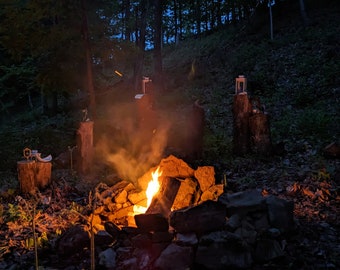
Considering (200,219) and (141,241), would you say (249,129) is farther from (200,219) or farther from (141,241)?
(141,241)

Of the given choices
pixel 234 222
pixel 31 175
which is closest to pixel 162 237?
pixel 234 222

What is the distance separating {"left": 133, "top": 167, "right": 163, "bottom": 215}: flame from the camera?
6.44m

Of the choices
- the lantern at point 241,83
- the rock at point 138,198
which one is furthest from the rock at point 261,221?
the lantern at point 241,83

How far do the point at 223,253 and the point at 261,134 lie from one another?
533 cm

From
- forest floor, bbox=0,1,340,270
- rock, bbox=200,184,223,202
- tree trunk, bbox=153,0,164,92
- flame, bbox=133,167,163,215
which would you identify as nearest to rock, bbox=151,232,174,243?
forest floor, bbox=0,1,340,270

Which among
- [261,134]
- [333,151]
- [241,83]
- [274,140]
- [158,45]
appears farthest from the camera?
[158,45]

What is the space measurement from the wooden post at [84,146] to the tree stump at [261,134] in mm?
4526

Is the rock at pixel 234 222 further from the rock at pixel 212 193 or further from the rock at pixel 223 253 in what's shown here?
the rock at pixel 212 193

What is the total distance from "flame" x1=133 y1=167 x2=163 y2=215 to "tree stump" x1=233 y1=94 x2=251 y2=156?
11.5 feet

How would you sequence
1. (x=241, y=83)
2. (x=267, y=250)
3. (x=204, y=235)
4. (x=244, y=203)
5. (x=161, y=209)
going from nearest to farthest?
(x=267, y=250) < (x=204, y=235) < (x=244, y=203) < (x=161, y=209) < (x=241, y=83)

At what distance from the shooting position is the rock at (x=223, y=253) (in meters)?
4.41

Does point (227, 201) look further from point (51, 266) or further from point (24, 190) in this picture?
point (24, 190)

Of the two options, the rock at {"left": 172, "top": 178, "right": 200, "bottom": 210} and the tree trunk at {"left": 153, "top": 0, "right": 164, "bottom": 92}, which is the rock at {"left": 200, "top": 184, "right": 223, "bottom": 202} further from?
the tree trunk at {"left": 153, "top": 0, "right": 164, "bottom": 92}

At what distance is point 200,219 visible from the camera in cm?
496
